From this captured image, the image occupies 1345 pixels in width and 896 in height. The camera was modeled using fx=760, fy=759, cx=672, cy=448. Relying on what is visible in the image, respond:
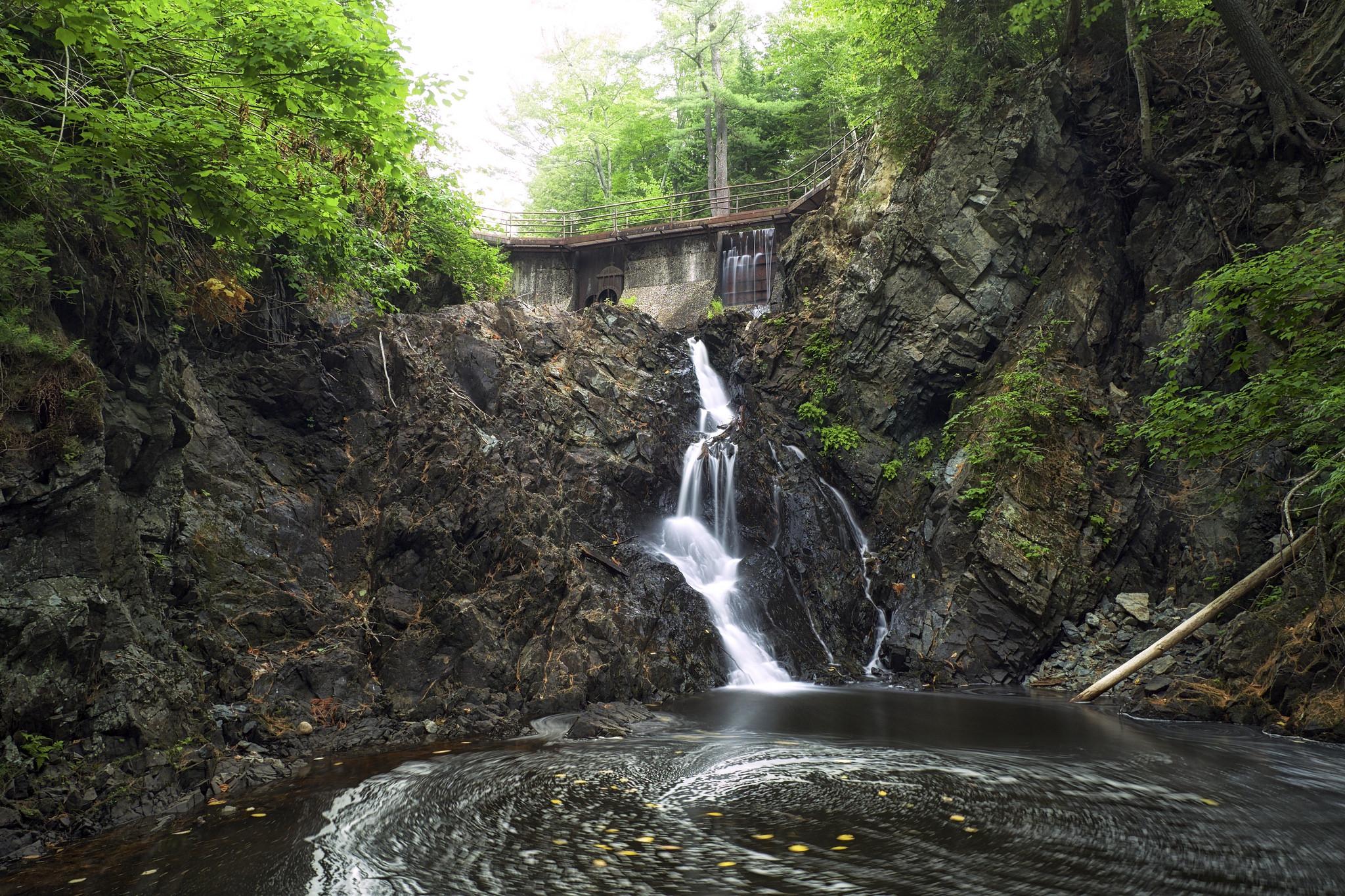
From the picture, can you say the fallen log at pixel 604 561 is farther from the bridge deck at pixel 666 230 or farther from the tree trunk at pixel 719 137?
the tree trunk at pixel 719 137

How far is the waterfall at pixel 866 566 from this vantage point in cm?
1324

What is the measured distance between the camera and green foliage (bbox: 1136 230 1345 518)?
718 centimetres

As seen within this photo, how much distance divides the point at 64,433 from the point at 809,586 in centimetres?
1107

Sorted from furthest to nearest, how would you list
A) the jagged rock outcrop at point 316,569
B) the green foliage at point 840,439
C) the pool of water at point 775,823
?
the green foliage at point 840,439 < the jagged rock outcrop at point 316,569 < the pool of water at point 775,823

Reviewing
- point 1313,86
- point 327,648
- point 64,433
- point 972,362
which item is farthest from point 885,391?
point 64,433

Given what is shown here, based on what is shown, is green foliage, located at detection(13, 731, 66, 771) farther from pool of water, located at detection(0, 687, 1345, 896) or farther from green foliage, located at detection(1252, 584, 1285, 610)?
green foliage, located at detection(1252, 584, 1285, 610)

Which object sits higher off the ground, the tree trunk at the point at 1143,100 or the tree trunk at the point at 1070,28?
the tree trunk at the point at 1070,28

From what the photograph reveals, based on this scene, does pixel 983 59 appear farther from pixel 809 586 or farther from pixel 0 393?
pixel 0 393

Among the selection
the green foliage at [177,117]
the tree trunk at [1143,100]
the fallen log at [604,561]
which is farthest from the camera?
the tree trunk at [1143,100]

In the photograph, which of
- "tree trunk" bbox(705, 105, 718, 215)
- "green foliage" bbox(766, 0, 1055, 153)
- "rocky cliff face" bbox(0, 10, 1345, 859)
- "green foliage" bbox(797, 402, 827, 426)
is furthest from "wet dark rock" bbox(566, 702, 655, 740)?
"tree trunk" bbox(705, 105, 718, 215)

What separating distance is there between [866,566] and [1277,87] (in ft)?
32.9

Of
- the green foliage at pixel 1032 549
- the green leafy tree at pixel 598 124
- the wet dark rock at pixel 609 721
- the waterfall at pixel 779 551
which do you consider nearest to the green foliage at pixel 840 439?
the waterfall at pixel 779 551

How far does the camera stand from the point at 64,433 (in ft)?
19.7

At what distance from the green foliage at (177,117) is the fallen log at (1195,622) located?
10550 millimetres
